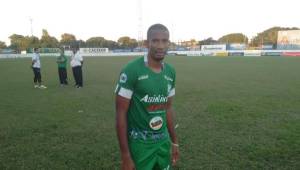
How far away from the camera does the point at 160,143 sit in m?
2.86

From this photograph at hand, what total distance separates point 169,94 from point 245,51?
5604 cm

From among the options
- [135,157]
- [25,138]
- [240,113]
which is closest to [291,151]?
[240,113]

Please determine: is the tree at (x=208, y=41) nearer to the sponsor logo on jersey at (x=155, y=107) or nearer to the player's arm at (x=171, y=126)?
the player's arm at (x=171, y=126)

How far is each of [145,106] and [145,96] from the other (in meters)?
0.10

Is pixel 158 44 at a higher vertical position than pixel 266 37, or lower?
lower

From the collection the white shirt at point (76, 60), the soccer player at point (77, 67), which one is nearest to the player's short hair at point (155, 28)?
the soccer player at point (77, 67)

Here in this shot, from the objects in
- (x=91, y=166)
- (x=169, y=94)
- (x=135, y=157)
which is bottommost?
(x=91, y=166)

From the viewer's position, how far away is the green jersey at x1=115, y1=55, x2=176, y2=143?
8.64ft

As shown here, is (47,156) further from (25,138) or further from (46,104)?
(46,104)

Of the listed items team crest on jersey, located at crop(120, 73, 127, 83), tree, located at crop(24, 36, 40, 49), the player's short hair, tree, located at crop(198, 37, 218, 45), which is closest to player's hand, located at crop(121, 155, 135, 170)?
team crest on jersey, located at crop(120, 73, 127, 83)

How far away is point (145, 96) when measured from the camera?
8.88 ft

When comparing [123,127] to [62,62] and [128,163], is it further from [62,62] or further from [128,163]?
[62,62]

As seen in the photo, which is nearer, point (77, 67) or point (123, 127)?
point (123, 127)

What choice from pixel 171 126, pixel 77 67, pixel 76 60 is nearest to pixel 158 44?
pixel 171 126
